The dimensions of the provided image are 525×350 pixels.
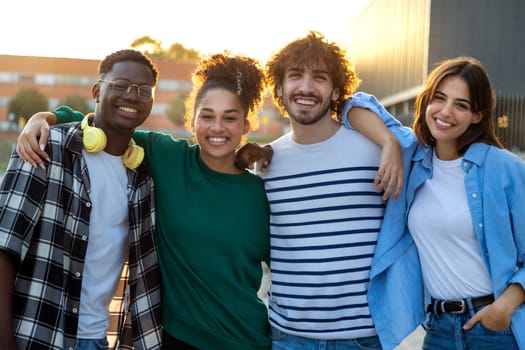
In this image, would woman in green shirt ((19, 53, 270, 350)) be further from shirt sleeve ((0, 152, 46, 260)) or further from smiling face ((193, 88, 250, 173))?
shirt sleeve ((0, 152, 46, 260))

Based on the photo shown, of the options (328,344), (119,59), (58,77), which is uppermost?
(58,77)

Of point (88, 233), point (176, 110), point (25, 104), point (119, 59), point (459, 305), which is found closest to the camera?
point (88, 233)

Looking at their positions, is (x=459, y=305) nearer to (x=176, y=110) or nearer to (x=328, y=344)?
(x=328, y=344)

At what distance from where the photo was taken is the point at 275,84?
3695mm

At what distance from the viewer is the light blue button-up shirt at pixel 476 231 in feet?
9.62

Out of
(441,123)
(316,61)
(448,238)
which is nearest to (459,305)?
(448,238)

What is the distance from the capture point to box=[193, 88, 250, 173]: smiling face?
3.29 meters

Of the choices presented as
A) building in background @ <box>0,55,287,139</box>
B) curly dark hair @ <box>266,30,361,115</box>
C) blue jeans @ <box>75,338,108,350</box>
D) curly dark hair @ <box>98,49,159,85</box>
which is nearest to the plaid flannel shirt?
blue jeans @ <box>75,338,108,350</box>

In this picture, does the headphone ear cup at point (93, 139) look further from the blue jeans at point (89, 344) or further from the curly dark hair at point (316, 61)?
the curly dark hair at point (316, 61)

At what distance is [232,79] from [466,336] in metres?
1.98

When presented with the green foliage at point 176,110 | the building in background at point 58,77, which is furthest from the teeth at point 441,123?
the building in background at point 58,77

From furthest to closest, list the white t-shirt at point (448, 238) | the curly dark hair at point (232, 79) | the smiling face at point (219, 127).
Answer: the curly dark hair at point (232, 79) → the smiling face at point (219, 127) → the white t-shirt at point (448, 238)

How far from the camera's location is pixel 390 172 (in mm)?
3100

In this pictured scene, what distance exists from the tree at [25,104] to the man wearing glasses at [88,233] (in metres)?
57.5
